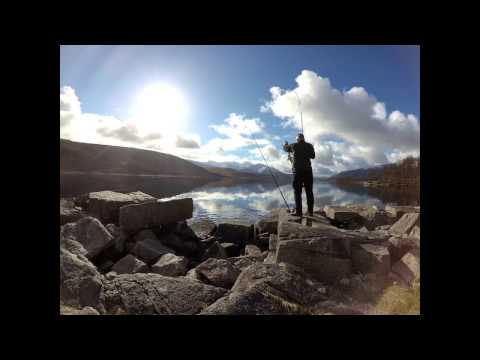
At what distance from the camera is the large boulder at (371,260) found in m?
5.45

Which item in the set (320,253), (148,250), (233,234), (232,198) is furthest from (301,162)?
(232,198)

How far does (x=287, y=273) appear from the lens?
4.93 meters

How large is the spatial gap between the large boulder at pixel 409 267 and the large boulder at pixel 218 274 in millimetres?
3795

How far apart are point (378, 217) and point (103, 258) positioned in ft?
43.2

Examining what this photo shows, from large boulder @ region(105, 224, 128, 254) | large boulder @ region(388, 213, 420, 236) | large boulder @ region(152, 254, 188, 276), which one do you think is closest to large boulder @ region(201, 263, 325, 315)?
large boulder @ region(152, 254, 188, 276)

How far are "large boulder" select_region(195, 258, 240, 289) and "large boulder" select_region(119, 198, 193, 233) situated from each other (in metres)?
5.99

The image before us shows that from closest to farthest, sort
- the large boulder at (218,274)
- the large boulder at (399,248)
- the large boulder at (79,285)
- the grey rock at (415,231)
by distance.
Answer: the large boulder at (79,285)
the large boulder at (218,274)
the large boulder at (399,248)
the grey rock at (415,231)

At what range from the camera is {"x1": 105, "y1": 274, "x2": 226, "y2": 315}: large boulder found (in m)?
4.50

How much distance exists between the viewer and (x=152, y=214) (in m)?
11.8

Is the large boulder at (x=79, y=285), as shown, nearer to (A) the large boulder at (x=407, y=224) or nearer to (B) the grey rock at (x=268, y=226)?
(A) the large boulder at (x=407, y=224)

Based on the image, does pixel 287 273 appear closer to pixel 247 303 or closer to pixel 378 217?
pixel 247 303

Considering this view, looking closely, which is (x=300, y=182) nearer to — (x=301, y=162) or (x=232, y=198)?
(x=301, y=162)

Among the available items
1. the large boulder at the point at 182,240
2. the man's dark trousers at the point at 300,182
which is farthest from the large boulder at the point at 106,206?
the man's dark trousers at the point at 300,182
